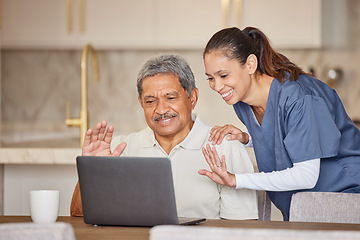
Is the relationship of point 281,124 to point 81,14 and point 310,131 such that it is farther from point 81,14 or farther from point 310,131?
point 81,14

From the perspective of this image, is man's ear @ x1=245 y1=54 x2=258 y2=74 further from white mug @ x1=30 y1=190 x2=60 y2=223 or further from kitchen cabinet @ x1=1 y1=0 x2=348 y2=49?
kitchen cabinet @ x1=1 y1=0 x2=348 y2=49

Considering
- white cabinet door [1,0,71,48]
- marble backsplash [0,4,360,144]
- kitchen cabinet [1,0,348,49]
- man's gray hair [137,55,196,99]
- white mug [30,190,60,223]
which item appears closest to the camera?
white mug [30,190,60,223]

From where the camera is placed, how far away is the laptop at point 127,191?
122 cm

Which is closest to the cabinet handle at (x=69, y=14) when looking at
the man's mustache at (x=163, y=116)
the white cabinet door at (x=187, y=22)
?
the white cabinet door at (x=187, y=22)

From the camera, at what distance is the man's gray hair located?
→ 70.4 inches

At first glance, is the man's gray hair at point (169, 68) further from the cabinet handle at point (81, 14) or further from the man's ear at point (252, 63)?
the cabinet handle at point (81, 14)

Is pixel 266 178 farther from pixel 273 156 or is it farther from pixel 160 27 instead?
pixel 160 27

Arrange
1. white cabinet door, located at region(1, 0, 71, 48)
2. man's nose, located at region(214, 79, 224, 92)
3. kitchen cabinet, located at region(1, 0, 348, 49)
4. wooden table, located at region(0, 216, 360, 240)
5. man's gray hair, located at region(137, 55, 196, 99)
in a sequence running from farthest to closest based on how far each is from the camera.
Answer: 1. white cabinet door, located at region(1, 0, 71, 48)
2. kitchen cabinet, located at region(1, 0, 348, 49)
3. man's gray hair, located at region(137, 55, 196, 99)
4. man's nose, located at region(214, 79, 224, 92)
5. wooden table, located at region(0, 216, 360, 240)

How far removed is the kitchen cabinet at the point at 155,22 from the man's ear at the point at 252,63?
1.53 meters

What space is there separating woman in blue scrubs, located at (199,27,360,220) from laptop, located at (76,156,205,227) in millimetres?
337

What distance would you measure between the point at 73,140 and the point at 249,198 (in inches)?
82.3

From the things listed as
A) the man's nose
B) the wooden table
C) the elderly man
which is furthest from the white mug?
the man's nose

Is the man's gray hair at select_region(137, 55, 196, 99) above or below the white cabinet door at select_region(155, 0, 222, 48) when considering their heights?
below

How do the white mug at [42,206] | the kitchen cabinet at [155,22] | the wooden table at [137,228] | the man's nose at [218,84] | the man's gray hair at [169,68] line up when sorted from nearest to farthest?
1. the wooden table at [137,228]
2. the white mug at [42,206]
3. the man's nose at [218,84]
4. the man's gray hair at [169,68]
5. the kitchen cabinet at [155,22]
